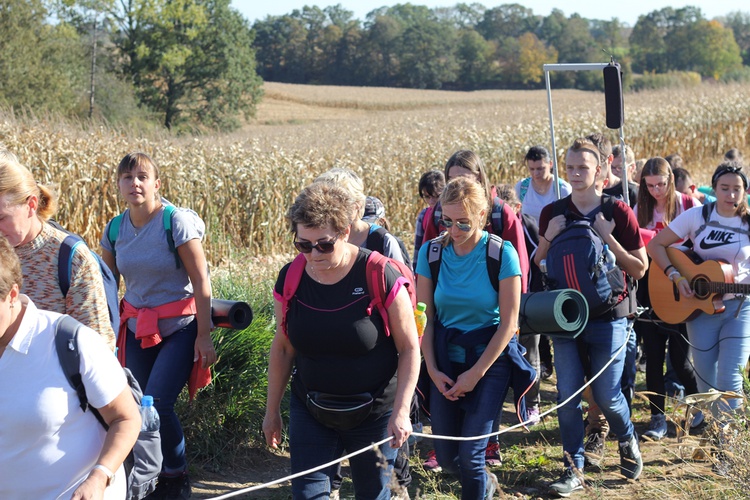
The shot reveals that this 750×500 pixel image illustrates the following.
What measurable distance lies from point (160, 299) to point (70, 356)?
221 centimetres

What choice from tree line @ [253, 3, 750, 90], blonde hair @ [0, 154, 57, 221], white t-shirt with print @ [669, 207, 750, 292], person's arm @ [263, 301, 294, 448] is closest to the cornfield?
white t-shirt with print @ [669, 207, 750, 292]

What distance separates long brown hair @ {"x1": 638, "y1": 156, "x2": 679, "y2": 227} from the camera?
671 cm

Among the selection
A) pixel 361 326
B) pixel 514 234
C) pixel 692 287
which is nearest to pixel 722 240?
pixel 692 287

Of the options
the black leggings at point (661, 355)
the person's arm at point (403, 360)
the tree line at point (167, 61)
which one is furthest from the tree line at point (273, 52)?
the person's arm at point (403, 360)

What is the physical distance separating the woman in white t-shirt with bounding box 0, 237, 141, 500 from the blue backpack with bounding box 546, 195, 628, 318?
294cm

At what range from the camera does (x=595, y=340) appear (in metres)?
5.04

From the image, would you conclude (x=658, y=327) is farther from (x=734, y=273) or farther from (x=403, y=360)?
(x=403, y=360)

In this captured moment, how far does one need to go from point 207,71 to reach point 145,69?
→ 4232 mm

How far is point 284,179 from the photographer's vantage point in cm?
1352

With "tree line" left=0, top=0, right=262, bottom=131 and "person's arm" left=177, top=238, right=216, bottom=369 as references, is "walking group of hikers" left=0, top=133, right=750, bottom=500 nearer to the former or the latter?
"person's arm" left=177, top=238, right=216, bottom=369

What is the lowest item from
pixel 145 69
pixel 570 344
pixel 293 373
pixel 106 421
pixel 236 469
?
pixel 236 469

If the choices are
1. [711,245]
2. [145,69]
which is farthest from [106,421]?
[145,69]

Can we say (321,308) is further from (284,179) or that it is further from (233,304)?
(284,179)

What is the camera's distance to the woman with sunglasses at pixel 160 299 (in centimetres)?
473
